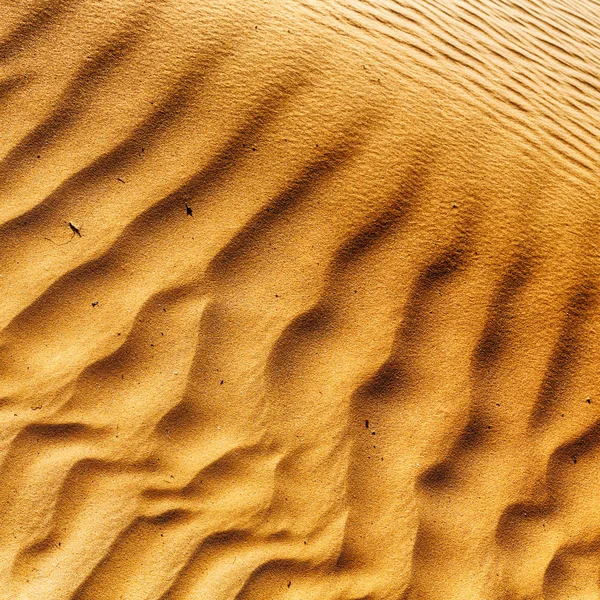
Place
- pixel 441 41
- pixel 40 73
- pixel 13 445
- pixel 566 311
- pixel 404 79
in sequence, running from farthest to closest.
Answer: pixel 441 41 < pixel 404 79 < pixel 40 73 < pixel 566 311 < pixel 13 445

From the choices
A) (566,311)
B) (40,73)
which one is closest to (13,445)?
(40,73)

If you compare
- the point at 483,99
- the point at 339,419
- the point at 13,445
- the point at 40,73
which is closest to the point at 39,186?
the point at 40,73

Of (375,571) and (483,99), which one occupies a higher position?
(483,99)

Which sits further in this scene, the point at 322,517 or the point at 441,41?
the point at 441,41

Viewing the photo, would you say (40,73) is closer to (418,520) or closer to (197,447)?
(197,447)

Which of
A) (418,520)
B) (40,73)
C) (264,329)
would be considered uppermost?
(40,73)

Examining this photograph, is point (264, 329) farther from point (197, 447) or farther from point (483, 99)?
point (483, 99)

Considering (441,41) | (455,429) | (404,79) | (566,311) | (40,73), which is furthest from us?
(441,41)
